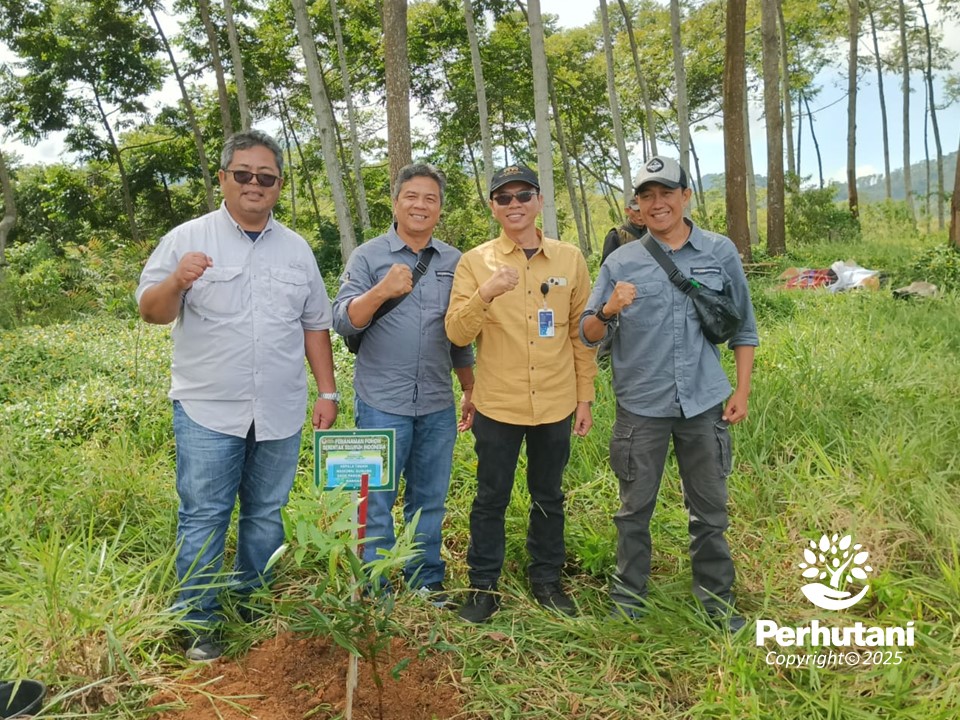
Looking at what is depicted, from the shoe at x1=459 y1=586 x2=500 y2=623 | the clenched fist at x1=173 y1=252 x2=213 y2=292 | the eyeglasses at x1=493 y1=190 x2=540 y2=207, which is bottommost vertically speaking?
the shoe at x1=459 y1=586 x2=500 y2=623

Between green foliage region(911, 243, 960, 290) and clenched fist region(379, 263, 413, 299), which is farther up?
clenched fist region(379, 263, 413, 299)

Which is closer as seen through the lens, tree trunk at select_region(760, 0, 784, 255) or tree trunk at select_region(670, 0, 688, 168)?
tree trunk at select_region(670, 0, 688, 168)

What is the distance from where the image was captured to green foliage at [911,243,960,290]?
24.1 feet

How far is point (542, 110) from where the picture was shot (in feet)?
25.7

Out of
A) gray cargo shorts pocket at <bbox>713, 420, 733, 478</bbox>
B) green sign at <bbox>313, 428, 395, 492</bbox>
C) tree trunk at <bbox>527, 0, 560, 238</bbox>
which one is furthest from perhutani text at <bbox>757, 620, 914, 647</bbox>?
tree trunk at <bbox>527, 0, 560, 238</bbox>

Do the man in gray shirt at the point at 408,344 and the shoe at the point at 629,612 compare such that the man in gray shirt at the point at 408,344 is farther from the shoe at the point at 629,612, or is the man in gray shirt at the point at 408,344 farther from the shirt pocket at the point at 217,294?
the shoe at the point at 629,612

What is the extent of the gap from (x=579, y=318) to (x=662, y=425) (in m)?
0.57

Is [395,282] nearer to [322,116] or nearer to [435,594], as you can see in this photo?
[435,594]

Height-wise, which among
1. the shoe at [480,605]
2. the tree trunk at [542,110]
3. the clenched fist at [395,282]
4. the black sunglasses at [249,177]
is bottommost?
the shoe at [480,605]

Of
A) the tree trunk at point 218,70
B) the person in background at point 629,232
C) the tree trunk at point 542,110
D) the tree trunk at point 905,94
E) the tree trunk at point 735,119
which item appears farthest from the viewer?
the tree trunk at point 905,94

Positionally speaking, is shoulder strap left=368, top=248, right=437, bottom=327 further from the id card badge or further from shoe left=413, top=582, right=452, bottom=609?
shoe left=413, top=582, right=452, bottom=609

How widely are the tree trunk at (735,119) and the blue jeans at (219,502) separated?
1023 centimetres

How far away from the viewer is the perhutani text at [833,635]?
2363 mm

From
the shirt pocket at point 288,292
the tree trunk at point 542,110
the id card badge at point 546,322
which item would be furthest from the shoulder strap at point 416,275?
the tree trunk at point 542,110
